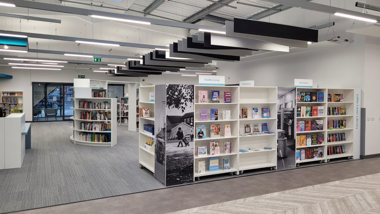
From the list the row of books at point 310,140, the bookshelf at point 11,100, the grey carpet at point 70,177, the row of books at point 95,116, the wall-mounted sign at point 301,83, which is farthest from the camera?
the bookshelf at point 11,100

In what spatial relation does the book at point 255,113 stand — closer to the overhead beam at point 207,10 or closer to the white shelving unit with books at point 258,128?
the white shelving unit with books at point 258,128

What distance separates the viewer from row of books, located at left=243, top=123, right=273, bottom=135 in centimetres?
675

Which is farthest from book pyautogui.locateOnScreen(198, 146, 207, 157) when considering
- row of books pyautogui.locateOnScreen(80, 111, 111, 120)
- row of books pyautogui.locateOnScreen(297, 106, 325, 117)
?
row of books pyautogui.locateOnScreen(80, 111, 111, 120)

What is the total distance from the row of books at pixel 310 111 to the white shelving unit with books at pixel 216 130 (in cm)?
219

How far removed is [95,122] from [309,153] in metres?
7.83

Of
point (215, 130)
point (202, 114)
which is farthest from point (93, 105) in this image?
point (215, 130)

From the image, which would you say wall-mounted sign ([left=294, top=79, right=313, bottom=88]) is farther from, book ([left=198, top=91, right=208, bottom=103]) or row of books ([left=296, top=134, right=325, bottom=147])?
book ([left=198, top=91, right=208, bottom=103])

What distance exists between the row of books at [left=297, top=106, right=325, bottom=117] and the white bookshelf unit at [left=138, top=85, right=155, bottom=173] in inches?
159

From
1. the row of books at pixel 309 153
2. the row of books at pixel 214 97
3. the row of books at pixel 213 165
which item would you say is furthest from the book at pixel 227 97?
the row of books at pixel 309 153

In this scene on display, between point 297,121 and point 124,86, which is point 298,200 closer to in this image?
point 297,121

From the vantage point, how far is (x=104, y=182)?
5918 mm

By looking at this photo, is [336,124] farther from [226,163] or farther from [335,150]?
[226,163]

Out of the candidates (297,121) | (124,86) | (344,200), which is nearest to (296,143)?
(297,121)

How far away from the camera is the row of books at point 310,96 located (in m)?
7.55
